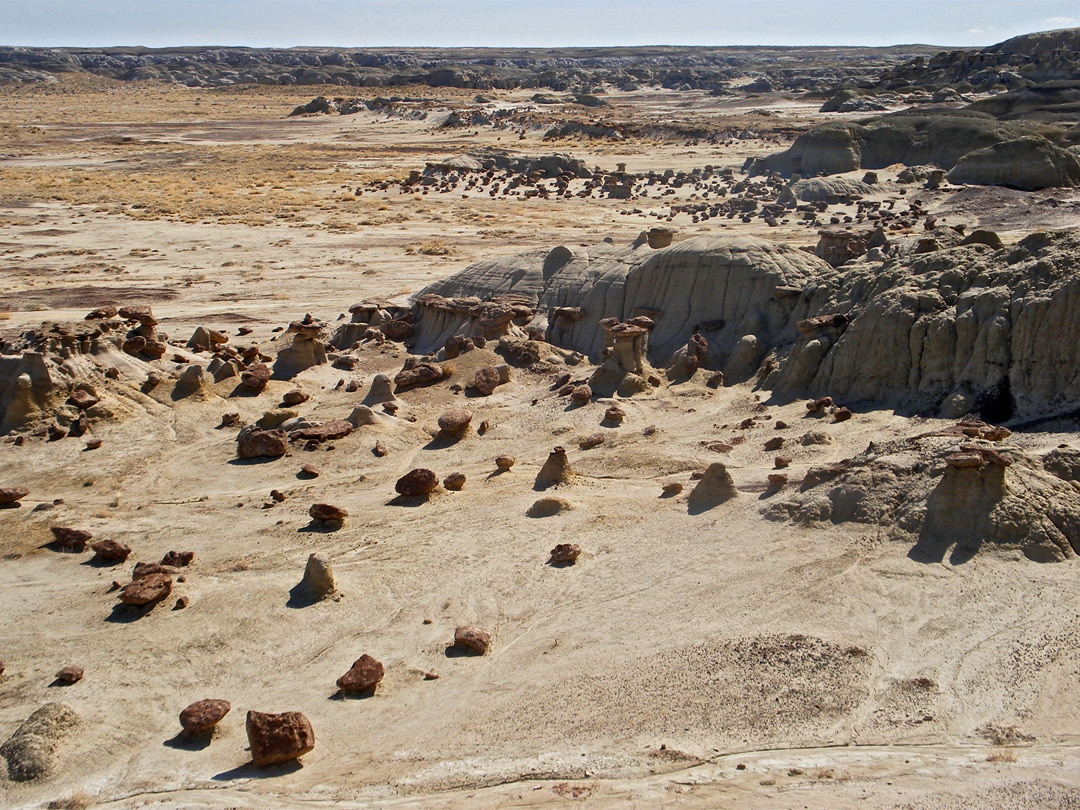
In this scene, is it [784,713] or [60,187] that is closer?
[784,713]

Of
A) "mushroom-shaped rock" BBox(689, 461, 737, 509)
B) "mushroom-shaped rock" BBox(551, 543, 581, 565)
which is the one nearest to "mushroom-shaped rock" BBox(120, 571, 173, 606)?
"mushroom-shaped rock" BBox(551, 543, 581, 565)

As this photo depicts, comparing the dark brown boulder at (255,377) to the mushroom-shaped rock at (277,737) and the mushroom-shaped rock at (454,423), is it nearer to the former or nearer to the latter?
the mushroom-shaped rock at (454,423)

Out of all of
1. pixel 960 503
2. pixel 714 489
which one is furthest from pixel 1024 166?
pixel 960 503

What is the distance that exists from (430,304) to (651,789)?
1319 cm

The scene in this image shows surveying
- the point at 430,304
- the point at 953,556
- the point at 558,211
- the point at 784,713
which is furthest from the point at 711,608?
the point at 558,211

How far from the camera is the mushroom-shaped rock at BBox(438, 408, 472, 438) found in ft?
43.4

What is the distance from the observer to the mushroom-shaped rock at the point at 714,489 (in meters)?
9.82

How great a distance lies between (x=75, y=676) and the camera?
7.98 meters

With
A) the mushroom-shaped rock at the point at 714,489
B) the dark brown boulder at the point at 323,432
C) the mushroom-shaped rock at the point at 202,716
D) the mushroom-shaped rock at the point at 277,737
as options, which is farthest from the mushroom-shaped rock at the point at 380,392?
the mushroom-shaped rock at the point at 277,737

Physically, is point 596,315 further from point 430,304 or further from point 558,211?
point 558,211

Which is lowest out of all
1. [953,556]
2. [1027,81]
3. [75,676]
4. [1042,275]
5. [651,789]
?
[75,676]

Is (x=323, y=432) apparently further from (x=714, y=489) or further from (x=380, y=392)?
(x=714, y=489)

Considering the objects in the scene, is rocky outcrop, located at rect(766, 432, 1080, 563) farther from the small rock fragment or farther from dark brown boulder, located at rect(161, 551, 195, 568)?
dark brown boulder, located at rect(161, 551, 195, 568)

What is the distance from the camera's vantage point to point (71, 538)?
1040 cm
